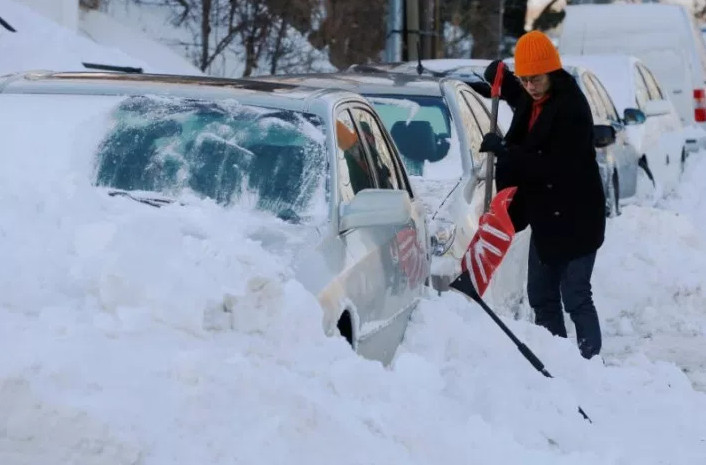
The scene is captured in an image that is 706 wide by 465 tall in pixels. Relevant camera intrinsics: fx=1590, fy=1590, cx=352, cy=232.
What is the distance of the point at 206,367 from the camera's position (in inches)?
168

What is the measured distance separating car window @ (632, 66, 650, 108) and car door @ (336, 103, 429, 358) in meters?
10.3

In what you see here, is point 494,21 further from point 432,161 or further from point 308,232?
point 308,232

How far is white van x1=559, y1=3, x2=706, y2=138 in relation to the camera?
71.3 feet

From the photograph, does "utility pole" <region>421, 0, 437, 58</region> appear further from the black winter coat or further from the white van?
the black winter coat

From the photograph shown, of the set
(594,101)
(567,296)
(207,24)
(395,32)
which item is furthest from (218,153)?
(207,24)

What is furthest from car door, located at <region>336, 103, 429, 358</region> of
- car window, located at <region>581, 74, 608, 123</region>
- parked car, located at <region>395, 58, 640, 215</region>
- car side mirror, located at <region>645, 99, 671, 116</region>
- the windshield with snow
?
car side mirror, located at <region>645, 99, 671, 116</region>

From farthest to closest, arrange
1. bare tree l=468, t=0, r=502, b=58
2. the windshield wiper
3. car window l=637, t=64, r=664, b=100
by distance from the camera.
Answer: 1. bare tree l=468, t=0, r=502, b=58
2. car window l=637, t=64, r=664, b=100
3. the windshield wiper

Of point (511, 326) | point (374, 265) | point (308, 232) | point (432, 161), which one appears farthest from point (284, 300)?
point (432, 161)

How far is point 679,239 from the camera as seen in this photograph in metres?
12.8

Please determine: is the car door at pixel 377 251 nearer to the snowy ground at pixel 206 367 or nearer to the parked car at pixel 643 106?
the snowy ground at pixel 206 367

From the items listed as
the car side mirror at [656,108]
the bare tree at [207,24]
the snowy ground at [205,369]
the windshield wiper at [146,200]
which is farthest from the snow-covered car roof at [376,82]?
the bare tree at [207,24]

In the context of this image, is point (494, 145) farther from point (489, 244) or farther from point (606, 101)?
point (606, 101)

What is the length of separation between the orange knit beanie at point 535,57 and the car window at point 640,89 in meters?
9.80

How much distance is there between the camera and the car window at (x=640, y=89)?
17.2 meters
